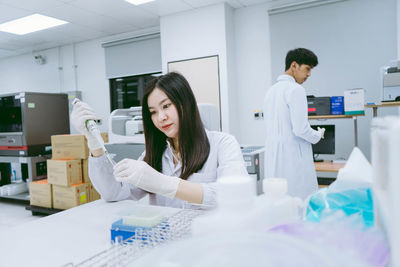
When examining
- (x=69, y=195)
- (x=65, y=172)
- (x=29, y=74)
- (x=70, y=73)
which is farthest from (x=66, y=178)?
(x=29, y=74)

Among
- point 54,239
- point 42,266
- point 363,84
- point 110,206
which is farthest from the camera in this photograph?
point 363,84

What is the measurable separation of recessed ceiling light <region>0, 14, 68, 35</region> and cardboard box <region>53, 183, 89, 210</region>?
7.77 ft

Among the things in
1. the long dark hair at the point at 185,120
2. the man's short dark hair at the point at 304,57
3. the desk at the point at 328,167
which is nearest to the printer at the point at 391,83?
the desk at the point at 328,167

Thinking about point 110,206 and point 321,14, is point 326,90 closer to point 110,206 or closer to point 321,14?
point 321,14

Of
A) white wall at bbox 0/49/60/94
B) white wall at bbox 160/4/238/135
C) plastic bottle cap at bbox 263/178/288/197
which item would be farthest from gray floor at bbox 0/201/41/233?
plastic bottle cap at bbox 263/178/288/197

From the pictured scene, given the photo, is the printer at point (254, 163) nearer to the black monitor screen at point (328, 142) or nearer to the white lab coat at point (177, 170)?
the white lab coat at point (177, 170)

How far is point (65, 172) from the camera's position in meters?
3.07

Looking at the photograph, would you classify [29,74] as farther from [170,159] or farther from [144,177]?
[144,177]

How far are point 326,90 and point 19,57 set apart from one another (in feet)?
18.6

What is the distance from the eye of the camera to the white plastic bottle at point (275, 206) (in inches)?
15.3

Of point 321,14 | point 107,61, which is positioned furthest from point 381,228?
point 107,61

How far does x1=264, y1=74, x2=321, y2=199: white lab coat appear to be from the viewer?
2023 mm

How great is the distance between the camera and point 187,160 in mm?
1260

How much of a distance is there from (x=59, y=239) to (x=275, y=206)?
0.71 m
